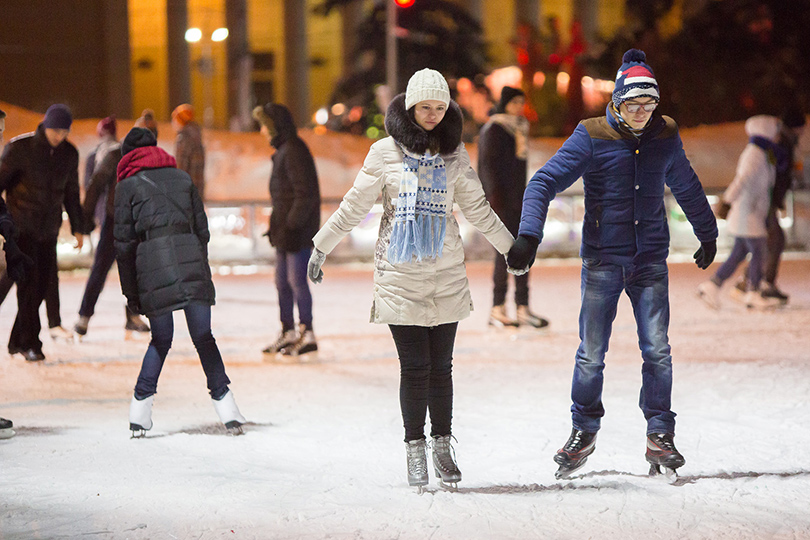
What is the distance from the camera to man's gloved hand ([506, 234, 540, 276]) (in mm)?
3838

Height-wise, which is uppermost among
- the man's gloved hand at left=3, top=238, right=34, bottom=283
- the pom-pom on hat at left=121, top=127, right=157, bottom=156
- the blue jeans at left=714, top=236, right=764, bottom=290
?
the pom-pom on hat at left=121, top=127, right=157, bottom=156

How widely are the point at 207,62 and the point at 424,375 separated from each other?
90.2ft

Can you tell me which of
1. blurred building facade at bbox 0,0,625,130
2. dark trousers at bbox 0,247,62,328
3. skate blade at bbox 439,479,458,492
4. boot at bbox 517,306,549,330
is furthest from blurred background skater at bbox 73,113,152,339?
blurred building facade at bbox 0,0,625,130

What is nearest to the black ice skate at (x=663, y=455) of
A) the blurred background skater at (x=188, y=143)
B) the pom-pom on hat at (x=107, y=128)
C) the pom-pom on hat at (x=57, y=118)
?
the pom-pom on hat at (x=57, y=118)

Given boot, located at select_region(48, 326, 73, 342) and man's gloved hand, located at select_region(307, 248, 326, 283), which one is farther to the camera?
boot, located at select_region(48, 326, 73, 342)

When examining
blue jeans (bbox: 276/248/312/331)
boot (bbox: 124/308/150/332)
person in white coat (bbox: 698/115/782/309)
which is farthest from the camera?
person in white coat (bbox: 698/115/782/309)

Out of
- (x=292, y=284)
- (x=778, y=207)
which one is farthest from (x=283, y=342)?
(x=778, y=207)

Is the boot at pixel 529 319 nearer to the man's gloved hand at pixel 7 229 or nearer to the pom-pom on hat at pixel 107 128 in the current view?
the pom-pom on hat at pixel 107 128

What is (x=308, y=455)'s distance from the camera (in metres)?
4.61

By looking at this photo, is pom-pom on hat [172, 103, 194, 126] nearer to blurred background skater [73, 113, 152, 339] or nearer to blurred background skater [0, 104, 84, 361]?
blurred background skater [73, 113, 152, 339]

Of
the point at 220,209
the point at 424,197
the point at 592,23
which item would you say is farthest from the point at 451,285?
the point at 592,23

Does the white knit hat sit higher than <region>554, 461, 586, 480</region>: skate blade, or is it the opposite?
the white knit hat

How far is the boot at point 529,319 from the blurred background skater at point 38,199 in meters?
3.55

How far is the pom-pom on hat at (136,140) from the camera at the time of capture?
5074 mm
